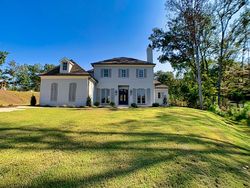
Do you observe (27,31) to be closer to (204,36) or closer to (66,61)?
(66,61)

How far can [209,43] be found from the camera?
24328 mm

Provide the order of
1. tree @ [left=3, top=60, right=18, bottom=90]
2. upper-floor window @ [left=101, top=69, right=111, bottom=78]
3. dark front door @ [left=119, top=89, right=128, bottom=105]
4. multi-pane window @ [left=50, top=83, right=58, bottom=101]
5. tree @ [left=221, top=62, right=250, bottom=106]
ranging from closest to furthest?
multi-pane window @ [left=50, top=83, right=58, bottom=101] → tree @ [left=221, top=62, right=250, bottom=106] → upper-floor window @ [left=101, top=69, right=111, bottom=78] → dark front door @ [left=119, top=89, right=128, bottom=105] → tree @ [left=3, top=60, right=18, bottom=90]

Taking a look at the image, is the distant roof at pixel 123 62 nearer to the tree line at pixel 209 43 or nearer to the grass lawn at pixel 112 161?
the tree line at pixel 209 43

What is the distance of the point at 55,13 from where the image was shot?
1562 cm

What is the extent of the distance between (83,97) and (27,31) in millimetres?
10006

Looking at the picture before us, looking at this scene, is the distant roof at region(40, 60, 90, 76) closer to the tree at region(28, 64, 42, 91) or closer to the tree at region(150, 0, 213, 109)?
the tree at region(150, 0, 213, 109)

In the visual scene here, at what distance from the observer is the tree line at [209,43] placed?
19375 mm

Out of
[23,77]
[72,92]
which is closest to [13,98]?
[72,92]

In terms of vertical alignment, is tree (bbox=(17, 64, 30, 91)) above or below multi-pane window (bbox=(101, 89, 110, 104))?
above

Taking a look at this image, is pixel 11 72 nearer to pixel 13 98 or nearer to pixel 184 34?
pixel 13 98

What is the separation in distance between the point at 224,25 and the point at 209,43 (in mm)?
3108

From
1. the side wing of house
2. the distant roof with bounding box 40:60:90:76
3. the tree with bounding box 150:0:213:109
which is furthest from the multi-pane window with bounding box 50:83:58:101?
the tree with bounding box 150:0:213:109

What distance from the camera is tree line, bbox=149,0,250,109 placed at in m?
19.4

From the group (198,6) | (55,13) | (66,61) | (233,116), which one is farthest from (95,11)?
(233,116)
